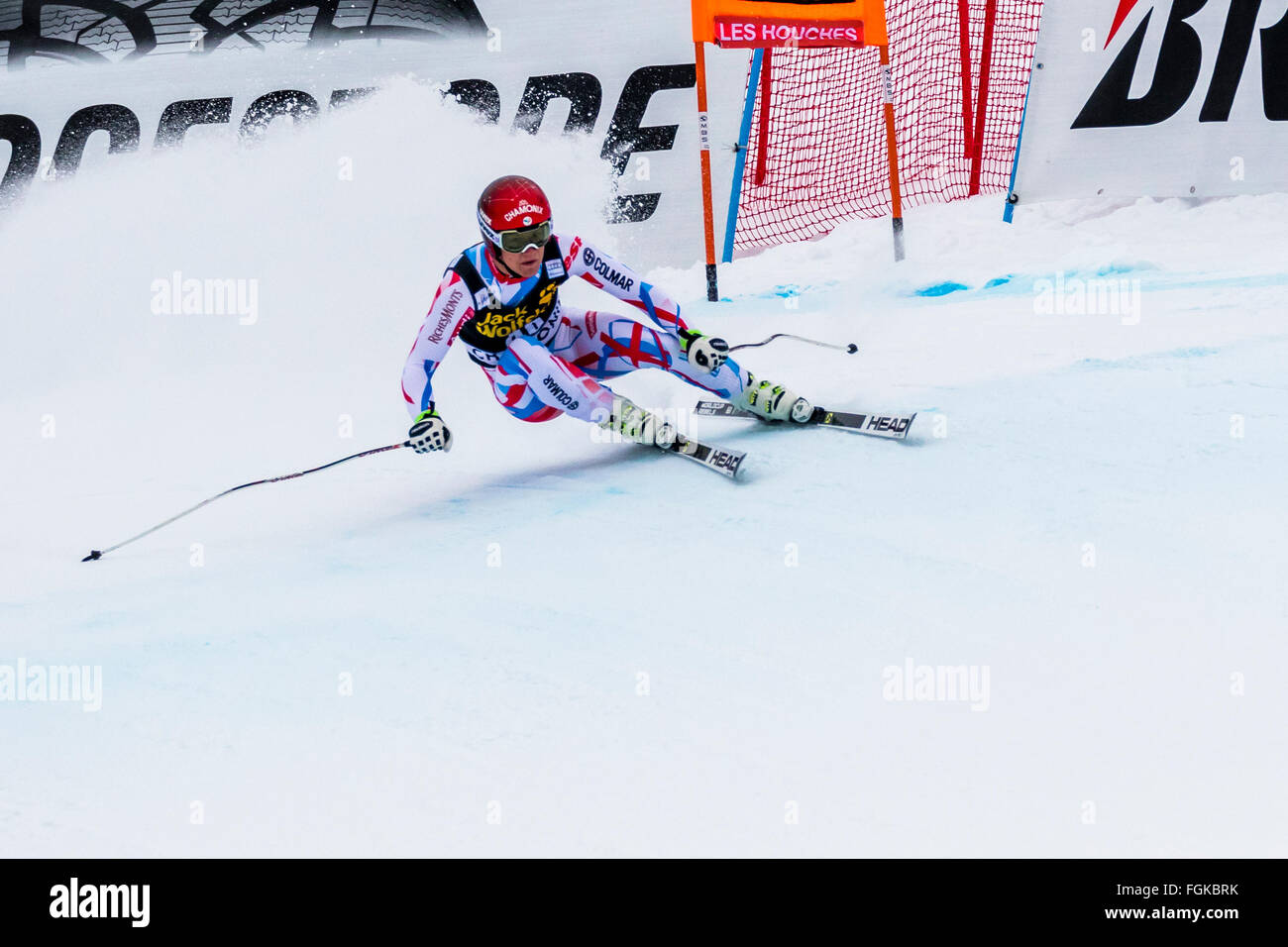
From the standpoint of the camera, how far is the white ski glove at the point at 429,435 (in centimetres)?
363

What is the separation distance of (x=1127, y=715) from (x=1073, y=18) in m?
5.23

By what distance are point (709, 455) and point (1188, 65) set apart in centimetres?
416

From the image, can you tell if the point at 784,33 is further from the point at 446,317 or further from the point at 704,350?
the point at 446,317

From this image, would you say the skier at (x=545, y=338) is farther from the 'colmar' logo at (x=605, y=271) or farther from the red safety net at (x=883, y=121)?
the red safety net at (x=883, y=121)

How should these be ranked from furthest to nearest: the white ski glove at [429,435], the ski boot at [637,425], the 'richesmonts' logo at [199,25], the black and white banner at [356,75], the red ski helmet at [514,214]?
1. the 'richesmonts' logo at [199,25]
2. the black and white banner at [356,75]
3. the ski boot at [637,425]
4. the white ski glove at [429,435]
5. the red ski helmet at [514,214]

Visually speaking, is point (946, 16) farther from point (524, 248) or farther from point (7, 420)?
point (7, 420)

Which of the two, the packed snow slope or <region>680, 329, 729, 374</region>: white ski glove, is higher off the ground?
<region>680, 329, 729, 374</region>: white ski glove

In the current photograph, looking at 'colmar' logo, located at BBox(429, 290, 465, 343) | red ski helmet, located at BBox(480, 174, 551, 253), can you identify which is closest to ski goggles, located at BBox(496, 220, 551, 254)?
red ski helmet, located at BBox(480, 174, 551, 253)

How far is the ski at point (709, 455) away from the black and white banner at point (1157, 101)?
344 centimetres

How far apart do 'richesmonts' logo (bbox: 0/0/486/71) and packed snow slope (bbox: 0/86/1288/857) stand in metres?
2.14

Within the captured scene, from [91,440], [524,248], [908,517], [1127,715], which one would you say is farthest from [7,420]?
[1127,715]

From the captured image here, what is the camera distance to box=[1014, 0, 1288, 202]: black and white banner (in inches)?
238

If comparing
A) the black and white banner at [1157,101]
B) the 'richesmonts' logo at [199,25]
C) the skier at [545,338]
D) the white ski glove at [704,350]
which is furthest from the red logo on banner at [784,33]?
the white ski glove at [704,350]

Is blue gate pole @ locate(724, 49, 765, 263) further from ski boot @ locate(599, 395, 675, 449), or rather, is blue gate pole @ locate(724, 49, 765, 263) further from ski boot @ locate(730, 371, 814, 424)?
ski boot @ locate(599, 395, 675, 449)
